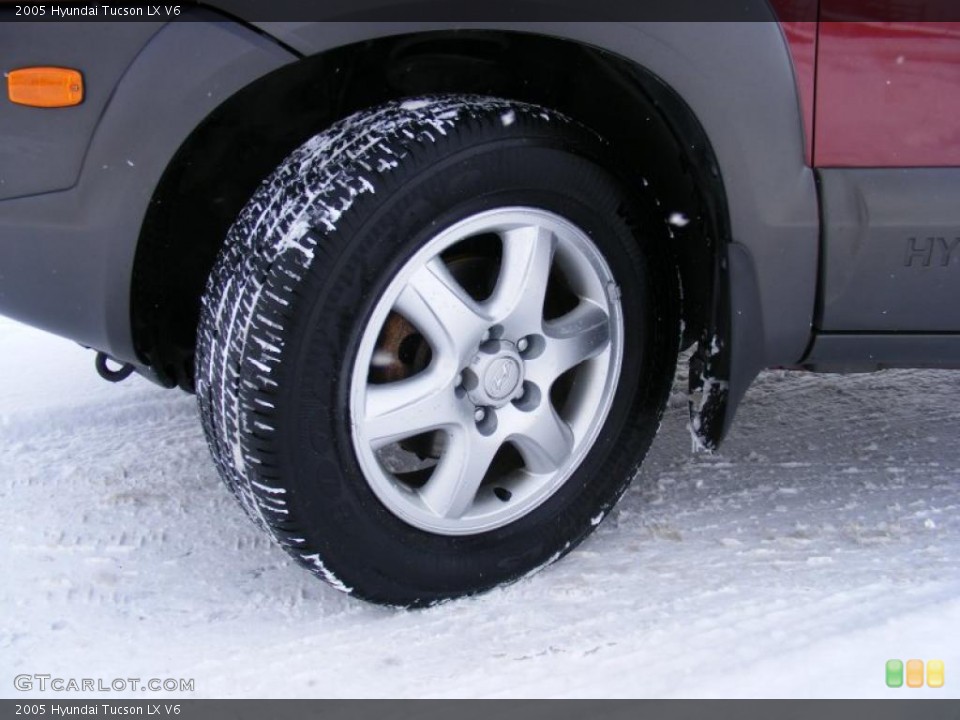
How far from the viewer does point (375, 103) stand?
201cm

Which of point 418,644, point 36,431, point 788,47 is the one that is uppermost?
point 788,47

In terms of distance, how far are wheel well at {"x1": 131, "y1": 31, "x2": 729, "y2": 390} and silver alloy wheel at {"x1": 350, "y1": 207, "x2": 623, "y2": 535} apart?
0.23 m

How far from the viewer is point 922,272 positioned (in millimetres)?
1927

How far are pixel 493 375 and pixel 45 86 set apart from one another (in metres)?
0.92

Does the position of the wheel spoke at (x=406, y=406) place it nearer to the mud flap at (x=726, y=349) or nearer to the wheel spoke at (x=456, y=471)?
the wheel spoke at (x=456, y=471)

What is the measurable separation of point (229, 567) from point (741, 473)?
4.29 feet

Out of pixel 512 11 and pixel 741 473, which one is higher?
pixel 512 11

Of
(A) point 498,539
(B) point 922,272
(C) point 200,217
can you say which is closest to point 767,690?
(A) point 498,539

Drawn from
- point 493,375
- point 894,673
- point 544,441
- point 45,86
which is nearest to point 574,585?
point 544,441

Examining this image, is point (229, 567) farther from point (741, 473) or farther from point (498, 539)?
point (741, 473)

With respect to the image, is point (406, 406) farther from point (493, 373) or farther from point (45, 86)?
point (45, 86)

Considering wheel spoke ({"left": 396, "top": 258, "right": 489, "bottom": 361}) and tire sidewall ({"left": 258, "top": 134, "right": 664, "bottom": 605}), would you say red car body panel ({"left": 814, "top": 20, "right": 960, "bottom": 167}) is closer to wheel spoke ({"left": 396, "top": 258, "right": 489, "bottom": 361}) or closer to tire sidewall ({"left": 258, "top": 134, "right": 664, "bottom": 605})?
tire sidewall ({"left": 258, "top": 134, "right": 664, "bottom": 605})

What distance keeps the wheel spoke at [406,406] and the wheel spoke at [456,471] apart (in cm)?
8

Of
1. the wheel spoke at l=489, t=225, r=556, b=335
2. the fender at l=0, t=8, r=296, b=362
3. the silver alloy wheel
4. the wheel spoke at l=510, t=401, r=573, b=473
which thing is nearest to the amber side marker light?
the fender at l=0, t=8, r=296, b=362
